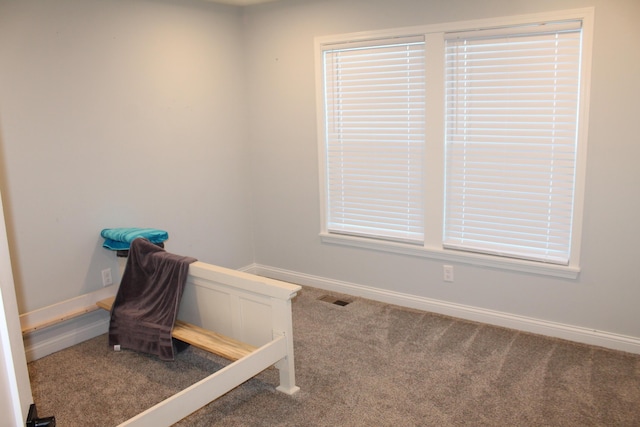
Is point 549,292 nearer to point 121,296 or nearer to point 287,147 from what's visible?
point 287,147

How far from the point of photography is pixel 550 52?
326cm

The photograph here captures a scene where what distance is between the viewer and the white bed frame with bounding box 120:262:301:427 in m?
2.52

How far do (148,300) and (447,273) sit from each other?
2108mm

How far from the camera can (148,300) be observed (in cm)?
331

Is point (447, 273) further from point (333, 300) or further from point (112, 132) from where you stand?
point (112, 132)

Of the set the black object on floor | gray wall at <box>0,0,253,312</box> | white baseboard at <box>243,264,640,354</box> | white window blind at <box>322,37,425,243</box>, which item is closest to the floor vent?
white baseboard at <box>243,264,640,354</box>

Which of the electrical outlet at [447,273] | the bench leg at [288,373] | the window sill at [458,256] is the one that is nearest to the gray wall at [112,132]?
the window sill at [458,256]

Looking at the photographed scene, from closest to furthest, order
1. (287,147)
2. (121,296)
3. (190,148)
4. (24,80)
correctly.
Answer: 1. (24,80)
2. (121,296)
3. (190,148)
4. (287,147)

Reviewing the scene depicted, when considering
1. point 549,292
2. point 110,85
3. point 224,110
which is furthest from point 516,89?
point 110,85

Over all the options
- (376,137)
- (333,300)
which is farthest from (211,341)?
(376,137)

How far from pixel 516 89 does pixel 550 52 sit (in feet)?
0.95

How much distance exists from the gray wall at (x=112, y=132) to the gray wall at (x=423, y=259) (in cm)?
29

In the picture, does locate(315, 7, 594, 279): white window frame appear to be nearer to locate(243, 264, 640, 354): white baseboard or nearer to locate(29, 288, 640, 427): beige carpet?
locate(243, 264, 640, 354): white baseboard

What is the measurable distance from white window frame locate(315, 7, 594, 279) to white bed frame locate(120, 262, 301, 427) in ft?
4.86
